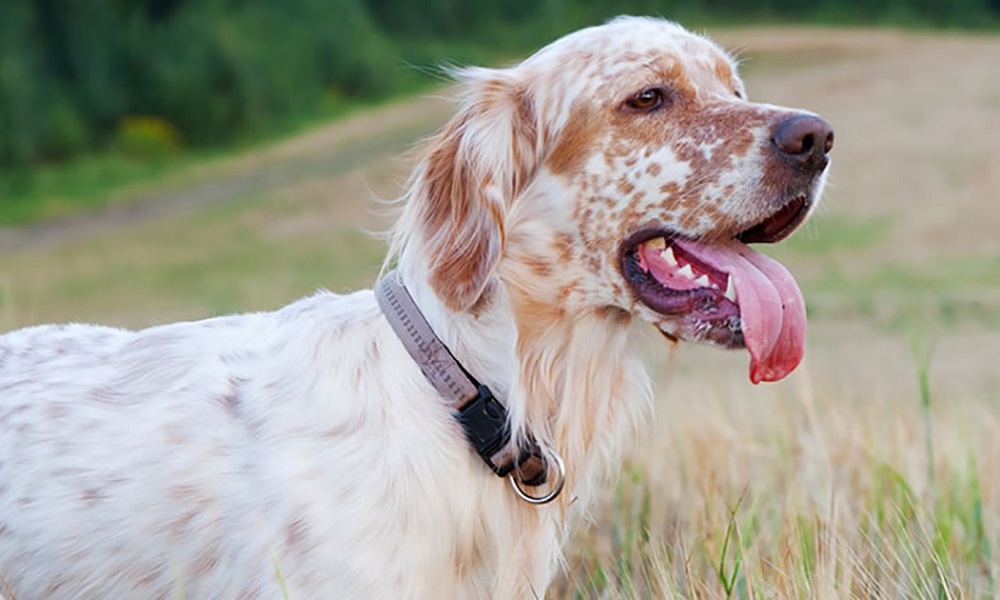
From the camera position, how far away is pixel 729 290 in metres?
2.97

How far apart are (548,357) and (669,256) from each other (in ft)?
1.10

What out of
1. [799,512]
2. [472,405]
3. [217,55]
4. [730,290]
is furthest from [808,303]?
[217,55]

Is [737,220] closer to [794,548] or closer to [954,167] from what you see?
[794,548]

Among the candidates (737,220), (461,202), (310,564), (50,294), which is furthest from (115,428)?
(50,294)

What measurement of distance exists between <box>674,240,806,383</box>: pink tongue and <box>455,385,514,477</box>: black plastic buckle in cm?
53

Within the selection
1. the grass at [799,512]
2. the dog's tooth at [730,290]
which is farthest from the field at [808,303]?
the dog's tooth at [730,290]

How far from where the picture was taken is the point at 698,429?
15.8 ft

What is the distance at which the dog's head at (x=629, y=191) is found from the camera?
9.70 ft

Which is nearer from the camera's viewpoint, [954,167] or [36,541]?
[36,541]

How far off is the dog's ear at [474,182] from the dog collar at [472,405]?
90 millimetres

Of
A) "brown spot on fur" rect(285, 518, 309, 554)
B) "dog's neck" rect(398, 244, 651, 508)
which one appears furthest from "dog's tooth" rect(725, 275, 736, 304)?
"brown spot on fur" rect(285, 518, 309, 554)

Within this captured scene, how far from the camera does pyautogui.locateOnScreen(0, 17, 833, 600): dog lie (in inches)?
114

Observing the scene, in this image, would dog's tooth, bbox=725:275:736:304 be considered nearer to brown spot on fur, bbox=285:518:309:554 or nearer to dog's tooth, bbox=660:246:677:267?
dog's tooth, bbox=660:246:677:267

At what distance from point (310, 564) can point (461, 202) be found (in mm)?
822
